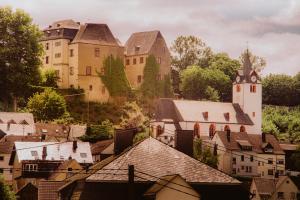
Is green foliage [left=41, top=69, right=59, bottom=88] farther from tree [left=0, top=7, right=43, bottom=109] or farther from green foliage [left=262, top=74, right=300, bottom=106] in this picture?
green foliage [left=262, top=74, right=300, bottom=106]

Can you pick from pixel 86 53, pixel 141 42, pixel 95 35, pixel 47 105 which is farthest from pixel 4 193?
pixel 141 42

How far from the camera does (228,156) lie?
10844 cm

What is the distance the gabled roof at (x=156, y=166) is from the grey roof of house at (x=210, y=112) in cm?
8422

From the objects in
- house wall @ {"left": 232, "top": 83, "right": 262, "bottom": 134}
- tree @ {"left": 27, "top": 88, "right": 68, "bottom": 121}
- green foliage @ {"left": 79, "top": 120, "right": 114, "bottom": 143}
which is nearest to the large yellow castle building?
tree @ {"left": 27, "top": 88, "right": 68, "bottom": 121}

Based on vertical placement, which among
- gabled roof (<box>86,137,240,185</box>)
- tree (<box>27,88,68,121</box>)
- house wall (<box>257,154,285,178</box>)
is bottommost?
house wall (<box>257,154,285,178</box>)

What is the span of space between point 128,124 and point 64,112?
401 inches

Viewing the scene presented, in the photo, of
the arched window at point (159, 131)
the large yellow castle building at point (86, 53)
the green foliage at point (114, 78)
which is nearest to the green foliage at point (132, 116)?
the arched window at point (159, 131)

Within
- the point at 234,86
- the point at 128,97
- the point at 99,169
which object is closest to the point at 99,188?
the point at 99,169

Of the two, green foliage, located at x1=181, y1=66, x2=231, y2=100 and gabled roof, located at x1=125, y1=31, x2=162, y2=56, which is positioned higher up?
gabled roof, located at x1=125, y1=31, x2=162, y2=56

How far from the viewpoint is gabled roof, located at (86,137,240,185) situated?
3784cm

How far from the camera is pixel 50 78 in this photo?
408 feet

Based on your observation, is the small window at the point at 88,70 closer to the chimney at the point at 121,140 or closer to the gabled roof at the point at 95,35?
the gabled roof at the point at 95,35

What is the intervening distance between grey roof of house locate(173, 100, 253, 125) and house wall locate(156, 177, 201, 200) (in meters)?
86.4

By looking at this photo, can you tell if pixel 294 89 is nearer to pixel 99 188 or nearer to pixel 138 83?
pixel 138 83
